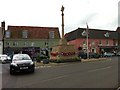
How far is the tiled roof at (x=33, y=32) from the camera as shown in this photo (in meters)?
60.1

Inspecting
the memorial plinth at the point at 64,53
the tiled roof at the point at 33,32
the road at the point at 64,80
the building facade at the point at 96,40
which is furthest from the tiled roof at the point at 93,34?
the road at the point at 64,80

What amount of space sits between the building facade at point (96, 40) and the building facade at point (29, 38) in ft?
25.1

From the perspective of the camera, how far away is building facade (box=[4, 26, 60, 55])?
58.6 m

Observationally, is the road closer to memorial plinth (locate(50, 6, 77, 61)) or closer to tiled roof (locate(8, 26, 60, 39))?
memorial plinth (locate(50, 6, 77, 61))

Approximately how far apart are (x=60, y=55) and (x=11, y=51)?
100 ft

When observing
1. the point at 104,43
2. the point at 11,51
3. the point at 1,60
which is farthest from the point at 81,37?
the point at 1,60

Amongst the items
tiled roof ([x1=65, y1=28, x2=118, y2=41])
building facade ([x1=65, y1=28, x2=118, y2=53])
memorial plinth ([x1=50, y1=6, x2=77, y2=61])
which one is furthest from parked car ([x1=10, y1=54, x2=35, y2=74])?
tiled roof ([x1=65, y1=28, x2=118, y2=41])

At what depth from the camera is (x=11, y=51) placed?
57.6 m

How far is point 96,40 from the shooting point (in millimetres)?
69562

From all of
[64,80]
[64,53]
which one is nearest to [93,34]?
[64,53]

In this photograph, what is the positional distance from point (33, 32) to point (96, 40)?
20.5 m

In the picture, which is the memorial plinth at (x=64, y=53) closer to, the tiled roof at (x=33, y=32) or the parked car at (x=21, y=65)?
the parked car at (x=21, y=65)

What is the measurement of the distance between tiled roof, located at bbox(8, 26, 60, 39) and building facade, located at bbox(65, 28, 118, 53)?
7658 mm

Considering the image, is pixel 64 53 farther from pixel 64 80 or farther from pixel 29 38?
pixel 29 38
